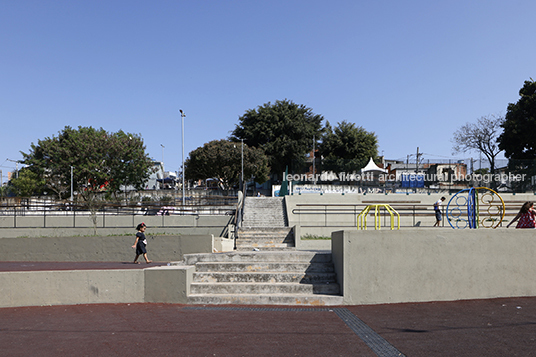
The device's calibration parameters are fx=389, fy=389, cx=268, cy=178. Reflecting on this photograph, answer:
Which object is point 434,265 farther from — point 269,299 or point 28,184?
point 28,184

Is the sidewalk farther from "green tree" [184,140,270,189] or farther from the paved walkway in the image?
"green tree" [184,140,270,189]

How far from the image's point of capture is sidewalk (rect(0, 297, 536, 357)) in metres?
4.27

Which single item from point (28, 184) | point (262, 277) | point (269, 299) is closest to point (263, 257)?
point (262, 277)

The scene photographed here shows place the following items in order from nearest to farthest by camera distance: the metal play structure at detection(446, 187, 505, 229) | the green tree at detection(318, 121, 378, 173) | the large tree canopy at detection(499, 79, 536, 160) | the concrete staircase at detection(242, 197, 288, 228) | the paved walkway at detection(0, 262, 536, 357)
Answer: the paved walkway at detection(0, 262, 536, 357) < the metal play structure at detection(446, 187, 505, 229) < the concrete staircase at detection(242, 197, 288, 228) < the large tree canopy at detection(499, 79, 536, 160) < the green tree at detection(318, 121, 378, 173)

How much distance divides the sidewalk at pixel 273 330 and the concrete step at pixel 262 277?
0.80 metres

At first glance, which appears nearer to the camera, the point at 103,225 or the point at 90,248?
the point at 90,248

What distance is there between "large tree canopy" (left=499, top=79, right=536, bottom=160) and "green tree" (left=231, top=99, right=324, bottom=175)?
72.2ft

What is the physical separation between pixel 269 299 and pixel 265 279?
0.63 meters

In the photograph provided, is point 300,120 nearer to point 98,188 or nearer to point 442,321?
point 98,188

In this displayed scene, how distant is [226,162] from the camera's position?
4753 centimetres

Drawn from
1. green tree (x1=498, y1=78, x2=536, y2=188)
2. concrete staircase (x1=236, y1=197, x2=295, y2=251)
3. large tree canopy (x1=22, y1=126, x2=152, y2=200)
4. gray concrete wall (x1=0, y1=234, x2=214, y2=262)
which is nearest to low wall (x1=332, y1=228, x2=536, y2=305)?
concrete staircase (x1=236, y1=197, x2=295, y2=251)

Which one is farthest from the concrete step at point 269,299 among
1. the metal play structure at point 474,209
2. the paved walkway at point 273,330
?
the metal play structure at point 474,209

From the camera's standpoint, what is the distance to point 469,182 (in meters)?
26.8

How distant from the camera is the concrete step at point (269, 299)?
6.71 m
